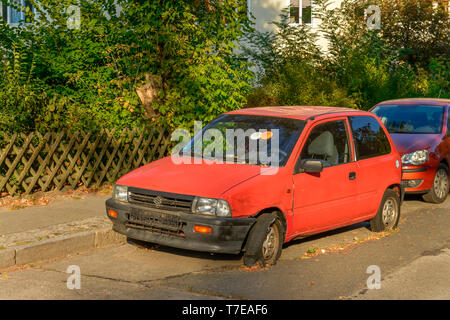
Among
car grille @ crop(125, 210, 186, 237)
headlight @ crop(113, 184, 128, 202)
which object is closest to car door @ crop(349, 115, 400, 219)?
car grille @ crop(125, 210, 186, 237)

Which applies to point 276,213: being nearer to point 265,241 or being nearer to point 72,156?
point 265,241

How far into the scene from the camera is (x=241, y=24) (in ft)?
41.8

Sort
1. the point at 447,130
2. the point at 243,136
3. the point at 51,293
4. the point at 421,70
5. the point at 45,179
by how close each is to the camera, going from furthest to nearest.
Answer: the point at 421,70, the point at 447,130, the point at 45,179, the point at 243,136, the point at 51,293

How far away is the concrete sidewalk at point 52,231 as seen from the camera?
7430 millimetres

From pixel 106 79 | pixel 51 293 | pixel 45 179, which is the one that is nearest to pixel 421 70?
pixel 106 79

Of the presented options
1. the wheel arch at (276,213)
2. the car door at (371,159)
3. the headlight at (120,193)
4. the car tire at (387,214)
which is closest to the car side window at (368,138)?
the car door at (371,159)

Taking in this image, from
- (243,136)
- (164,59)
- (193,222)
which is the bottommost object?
(193,222)

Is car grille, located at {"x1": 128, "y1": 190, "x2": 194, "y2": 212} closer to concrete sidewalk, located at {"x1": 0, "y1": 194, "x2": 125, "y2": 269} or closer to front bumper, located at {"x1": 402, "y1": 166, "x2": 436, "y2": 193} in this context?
concrete sidewalk, located at {"x1": 0, "y1": 194, "x2": 125, "y2": 269}

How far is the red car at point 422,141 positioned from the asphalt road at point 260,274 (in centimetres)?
265

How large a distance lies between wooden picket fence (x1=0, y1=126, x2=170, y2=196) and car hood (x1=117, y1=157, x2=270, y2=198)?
124 inches

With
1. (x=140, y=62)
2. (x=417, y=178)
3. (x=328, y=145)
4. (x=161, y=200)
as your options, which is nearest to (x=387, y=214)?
(x=328, y=145)

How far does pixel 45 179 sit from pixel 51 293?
15.5ft

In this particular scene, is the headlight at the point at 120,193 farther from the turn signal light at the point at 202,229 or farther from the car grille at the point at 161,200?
the turn signal light at the point at 202,229

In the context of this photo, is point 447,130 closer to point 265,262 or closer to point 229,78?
point 229,78
